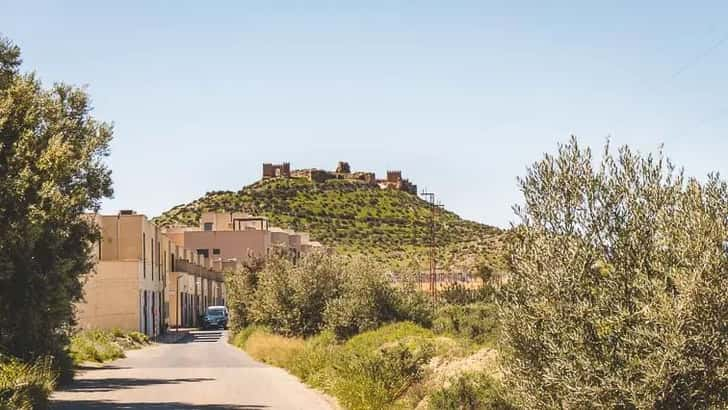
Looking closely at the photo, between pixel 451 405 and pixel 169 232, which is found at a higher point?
pixel 169 232

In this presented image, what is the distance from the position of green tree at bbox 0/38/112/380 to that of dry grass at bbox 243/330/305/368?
9.73 m

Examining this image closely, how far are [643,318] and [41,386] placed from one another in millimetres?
14526

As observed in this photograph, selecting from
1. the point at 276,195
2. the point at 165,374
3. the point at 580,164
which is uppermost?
the point at 276,195

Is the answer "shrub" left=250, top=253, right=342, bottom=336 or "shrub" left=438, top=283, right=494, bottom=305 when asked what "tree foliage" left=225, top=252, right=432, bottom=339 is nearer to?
"shrub" left=250, top=253, right=342, bottom=336

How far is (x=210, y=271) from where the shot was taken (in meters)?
112

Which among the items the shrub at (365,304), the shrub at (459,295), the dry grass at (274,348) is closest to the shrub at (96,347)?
the dry grass at (274,348)

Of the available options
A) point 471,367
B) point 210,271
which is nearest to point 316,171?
point 210,271

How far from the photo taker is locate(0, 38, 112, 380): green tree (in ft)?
67.1

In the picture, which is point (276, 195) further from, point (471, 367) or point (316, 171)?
point (471, 367)

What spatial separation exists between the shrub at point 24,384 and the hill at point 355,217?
70.1 m

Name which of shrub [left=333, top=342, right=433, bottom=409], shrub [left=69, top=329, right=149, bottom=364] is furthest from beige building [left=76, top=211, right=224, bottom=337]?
shrub [left=333, top=342, right=433, bottom=409]

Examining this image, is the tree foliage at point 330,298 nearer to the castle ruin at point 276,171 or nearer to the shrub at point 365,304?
the shrub at point 365,304

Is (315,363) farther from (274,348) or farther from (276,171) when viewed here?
(276,171)

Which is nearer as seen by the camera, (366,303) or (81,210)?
(81,210)
